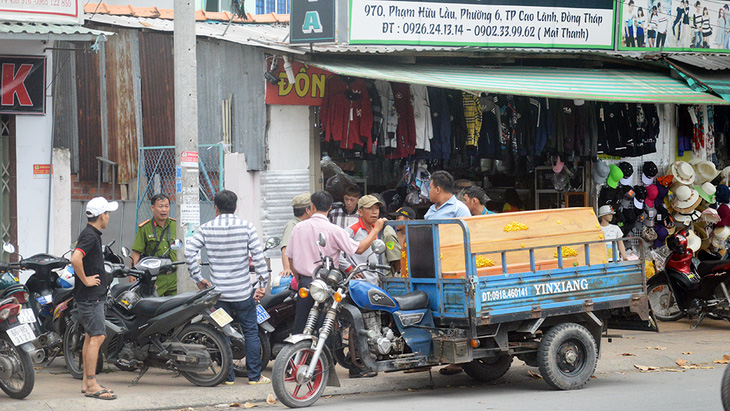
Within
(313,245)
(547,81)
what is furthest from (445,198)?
(547,81)

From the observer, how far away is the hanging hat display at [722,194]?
568 inches

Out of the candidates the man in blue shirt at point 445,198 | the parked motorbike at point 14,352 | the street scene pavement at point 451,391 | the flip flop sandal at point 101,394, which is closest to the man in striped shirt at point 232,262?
the street scene pavement at point 451,391

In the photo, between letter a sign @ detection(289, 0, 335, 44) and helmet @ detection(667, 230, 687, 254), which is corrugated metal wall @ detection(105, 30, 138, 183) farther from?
helmet @ detection(667, 230, 687, 254)

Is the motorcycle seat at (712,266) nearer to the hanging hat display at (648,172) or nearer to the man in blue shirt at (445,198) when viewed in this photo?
the hanging hat display at (648,172)

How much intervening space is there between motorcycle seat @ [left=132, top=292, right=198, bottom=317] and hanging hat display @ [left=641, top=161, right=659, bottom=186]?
8888mm

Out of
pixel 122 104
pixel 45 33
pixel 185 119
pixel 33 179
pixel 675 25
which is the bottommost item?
pixel 33 179

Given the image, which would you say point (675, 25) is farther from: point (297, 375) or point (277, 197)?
point (297, 375)

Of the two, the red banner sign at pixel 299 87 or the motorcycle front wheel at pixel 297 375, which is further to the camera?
the red banner sign at pixel 299 87

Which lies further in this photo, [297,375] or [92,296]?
[92,296]

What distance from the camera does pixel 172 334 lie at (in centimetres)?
781

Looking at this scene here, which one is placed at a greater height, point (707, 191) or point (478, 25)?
point (478, 25)

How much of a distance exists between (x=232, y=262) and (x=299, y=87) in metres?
3.99

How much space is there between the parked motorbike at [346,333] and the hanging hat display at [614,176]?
23.8 feet

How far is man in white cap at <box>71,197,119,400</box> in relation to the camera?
7215 mm
